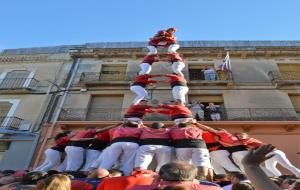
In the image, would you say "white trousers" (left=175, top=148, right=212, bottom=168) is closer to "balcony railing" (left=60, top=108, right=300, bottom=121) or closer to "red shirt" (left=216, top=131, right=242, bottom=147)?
"red shirt" (left=216, top=131, right=242, bottom=147)

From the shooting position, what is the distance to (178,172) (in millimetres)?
2172

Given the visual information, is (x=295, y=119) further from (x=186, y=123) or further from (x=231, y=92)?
(x=186, y=123)

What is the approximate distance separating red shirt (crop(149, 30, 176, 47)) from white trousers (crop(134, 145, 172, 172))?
15.2 feet

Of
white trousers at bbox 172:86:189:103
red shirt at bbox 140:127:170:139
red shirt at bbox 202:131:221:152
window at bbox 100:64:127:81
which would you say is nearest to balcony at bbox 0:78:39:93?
window at bbox 100:64:127:81

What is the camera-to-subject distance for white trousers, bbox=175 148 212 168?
538cm

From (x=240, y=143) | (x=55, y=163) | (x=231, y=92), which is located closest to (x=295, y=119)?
(x=231, y=92)

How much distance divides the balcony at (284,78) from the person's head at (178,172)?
13.6m

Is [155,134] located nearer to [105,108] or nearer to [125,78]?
[105,108]

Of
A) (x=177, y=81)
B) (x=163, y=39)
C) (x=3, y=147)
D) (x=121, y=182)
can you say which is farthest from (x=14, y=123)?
(x=121, y=182)

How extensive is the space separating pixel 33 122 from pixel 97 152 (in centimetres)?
788

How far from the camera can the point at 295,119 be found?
12664 mm

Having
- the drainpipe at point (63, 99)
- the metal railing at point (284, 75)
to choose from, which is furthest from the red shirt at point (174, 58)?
the metal railing at point (284, 75)

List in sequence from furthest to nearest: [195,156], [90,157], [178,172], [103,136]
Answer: [103,136], [90,157], [195,156], [178,172]

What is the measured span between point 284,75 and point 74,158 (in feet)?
42.7
